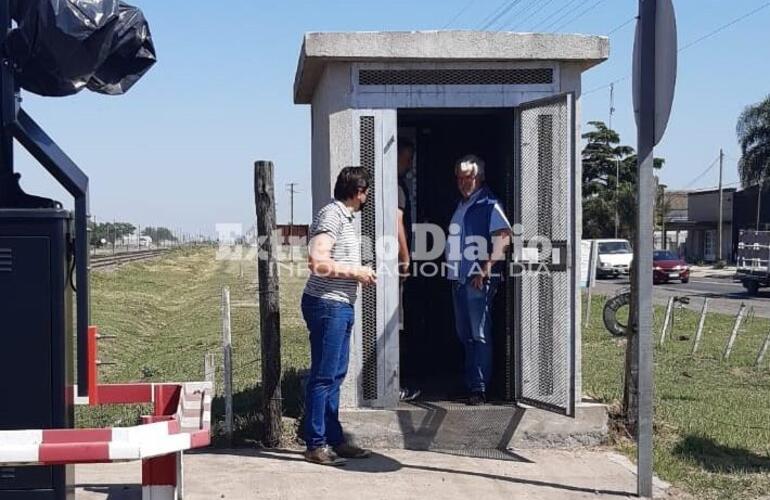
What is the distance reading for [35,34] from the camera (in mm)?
4301

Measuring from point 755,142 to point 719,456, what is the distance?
180 feet

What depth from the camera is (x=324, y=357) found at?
634 cm

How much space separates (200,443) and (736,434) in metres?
5.54

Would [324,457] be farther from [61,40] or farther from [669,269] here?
[669,269]

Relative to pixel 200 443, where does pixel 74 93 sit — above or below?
above

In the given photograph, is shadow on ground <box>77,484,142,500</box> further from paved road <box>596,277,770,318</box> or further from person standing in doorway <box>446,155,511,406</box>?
paved road <box>596,277,770,318</box>

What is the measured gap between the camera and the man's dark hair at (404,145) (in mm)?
7896

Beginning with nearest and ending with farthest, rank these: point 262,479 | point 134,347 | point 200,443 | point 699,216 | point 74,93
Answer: point 200,443, point 74,93, point 262,479, point 134,347, point 699,216

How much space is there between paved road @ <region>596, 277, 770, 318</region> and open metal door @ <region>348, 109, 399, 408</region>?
1979 cm

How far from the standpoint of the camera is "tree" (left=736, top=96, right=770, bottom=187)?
2244 inches

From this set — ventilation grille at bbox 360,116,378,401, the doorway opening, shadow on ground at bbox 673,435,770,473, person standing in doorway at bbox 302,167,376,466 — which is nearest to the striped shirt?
person standing in doorway at bbox 302,167,376,466

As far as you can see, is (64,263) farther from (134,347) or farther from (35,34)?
(134,347)

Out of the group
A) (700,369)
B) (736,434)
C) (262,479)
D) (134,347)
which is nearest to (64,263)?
(262,479)

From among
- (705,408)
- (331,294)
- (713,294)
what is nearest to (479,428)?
(331,294)
